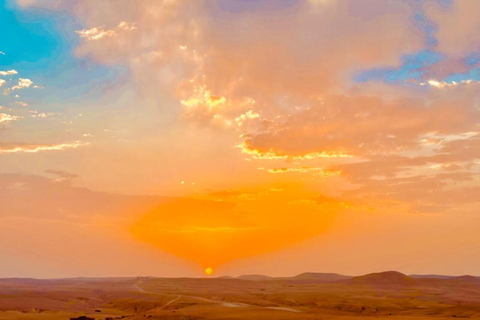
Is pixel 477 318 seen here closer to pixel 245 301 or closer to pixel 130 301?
pixel 245 301

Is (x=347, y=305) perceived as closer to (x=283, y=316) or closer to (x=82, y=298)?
(x=283, y=316)

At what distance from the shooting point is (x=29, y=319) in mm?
66562

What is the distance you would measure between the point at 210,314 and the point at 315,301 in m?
46.5

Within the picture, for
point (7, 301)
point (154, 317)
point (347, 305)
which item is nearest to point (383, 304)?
point (347, 305)

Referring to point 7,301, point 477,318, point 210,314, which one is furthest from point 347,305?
point 7,301

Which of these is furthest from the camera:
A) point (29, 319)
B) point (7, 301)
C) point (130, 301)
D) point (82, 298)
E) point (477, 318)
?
point (82, 298)

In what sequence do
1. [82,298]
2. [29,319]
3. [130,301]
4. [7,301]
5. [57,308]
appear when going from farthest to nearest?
[82,298]
[130,301]
[7,301]
[57,308]
[29,319]

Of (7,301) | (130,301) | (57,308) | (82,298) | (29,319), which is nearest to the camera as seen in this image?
(29,319)

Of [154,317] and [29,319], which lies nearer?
[29,319]

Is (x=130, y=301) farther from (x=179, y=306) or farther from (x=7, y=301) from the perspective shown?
(x=7, y=301)

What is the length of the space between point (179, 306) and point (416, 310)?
4881 centimetres

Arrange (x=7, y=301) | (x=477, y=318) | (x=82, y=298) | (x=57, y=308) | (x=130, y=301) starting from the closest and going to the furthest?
(x=477, y=318) → (x=57, y=308) → (x=7, y=301) → (x=130, y=301) → (x=82, y=298)

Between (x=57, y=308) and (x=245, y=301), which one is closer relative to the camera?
(x=57, y=308)

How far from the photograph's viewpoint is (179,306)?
303 feet
